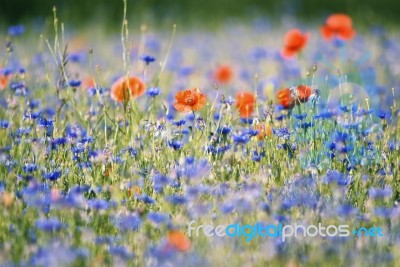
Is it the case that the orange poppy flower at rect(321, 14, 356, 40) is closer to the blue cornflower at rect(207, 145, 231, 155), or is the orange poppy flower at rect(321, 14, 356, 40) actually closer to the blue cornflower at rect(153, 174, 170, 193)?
the blue cornflower at rect(207, 145, 231, 155)

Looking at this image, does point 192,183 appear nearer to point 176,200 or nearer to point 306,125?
point 176,200

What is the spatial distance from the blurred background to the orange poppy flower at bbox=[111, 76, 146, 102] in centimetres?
605

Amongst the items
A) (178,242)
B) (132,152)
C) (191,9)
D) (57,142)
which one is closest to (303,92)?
(132,152)

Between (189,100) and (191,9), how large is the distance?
27.2ft

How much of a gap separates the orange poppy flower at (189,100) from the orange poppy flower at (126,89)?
0.36 m

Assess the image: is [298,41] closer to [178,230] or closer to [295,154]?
[295,154]

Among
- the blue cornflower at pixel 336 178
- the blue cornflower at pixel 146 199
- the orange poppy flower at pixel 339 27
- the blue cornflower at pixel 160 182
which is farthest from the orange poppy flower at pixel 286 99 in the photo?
the orange poppy flower at pixel 339 27

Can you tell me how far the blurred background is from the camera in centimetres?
1017

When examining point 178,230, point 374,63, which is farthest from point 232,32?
point 178,230

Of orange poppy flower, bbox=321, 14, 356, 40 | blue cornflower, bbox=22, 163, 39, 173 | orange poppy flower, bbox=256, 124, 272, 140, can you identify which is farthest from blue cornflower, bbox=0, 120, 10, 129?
orange poppy flower, bbox=321, 14, 356, 40

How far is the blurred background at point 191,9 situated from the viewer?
33.4 ft

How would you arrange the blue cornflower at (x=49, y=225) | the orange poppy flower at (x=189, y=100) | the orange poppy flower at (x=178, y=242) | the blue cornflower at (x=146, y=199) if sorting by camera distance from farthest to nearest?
the orange poppy flower at (x=189, y=100) < the blue cornflower at (x=146, y=199) < the blue cornflower at (x=49, y=225) < the orange poppy flower at (x=178, y=242)

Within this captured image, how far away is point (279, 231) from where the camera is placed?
256cm

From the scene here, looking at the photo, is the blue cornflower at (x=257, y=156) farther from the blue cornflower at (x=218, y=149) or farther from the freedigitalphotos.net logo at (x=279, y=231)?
the freedigitalphotos.net logo at (x=279, y=231)
